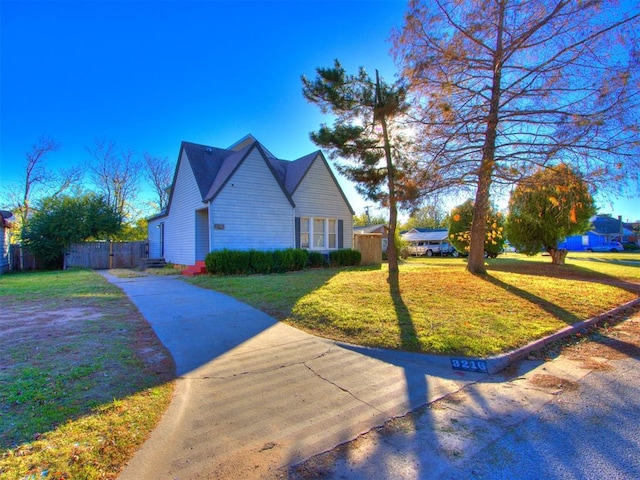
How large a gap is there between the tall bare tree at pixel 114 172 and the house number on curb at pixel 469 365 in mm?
32628

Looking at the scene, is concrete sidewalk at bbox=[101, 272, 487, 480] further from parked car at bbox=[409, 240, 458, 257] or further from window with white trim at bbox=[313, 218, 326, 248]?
parked car at bbox=[409, 240, 458, 257]

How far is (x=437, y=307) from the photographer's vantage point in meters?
6.57

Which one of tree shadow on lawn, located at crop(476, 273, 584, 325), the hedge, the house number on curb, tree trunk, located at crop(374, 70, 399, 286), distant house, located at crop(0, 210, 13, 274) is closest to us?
the house number on curb

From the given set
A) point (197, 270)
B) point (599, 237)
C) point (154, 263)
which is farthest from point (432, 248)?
point (599, 237)

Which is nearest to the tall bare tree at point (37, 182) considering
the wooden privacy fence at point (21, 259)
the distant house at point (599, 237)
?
the wooden privacy fence at point (21, 259)

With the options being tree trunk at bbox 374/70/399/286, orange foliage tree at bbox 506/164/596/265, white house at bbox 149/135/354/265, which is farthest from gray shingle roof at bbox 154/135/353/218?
orange foliage tree at bbox 506/164/596/265

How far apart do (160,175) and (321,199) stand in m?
24.9

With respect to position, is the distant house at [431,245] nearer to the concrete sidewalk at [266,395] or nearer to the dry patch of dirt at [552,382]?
the dry patch of dirt at [552,382]

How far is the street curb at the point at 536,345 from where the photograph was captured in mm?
4121

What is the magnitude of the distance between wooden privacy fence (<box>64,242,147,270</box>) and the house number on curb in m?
18.8

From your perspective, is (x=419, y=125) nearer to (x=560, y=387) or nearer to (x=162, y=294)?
(x=560, y=387)

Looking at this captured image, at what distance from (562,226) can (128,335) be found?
18340 mm

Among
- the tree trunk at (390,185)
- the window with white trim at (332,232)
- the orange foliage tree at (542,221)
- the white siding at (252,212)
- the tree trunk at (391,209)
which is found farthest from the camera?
the window with white trim at (332,232)

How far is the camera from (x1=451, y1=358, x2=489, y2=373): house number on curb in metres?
4.04
